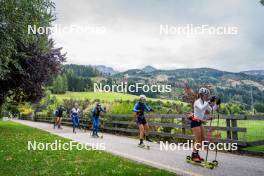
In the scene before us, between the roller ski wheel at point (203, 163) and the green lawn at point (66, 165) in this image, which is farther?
the roller ski wheel at point (203, 163)

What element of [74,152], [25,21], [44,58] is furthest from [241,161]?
[44,58]

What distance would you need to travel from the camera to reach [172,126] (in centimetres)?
1708

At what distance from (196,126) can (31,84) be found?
2024 cm

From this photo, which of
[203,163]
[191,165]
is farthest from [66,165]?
[203,163]

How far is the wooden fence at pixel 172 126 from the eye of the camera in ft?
43.2

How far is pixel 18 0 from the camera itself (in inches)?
672

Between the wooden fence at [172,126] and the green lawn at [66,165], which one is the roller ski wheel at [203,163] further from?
the wooden fence at [172,126]

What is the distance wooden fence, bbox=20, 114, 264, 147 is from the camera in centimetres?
1316

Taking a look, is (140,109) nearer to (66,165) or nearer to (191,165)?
(191,165)

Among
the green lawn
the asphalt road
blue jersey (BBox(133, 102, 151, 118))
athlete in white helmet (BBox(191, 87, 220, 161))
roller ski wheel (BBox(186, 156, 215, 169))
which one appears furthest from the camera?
blue jersey (BBox(133, 102, 151, 118))

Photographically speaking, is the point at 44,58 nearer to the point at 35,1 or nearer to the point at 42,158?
the point at 35,1

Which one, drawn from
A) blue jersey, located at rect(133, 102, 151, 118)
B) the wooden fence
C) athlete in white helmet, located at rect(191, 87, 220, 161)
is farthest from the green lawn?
the wooden fence

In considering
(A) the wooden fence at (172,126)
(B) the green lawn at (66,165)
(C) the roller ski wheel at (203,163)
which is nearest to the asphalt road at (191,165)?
(C) the roller ski wheel at (203,163)

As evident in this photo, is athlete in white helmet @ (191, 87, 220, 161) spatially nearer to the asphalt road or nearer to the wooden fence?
the asphalt road
